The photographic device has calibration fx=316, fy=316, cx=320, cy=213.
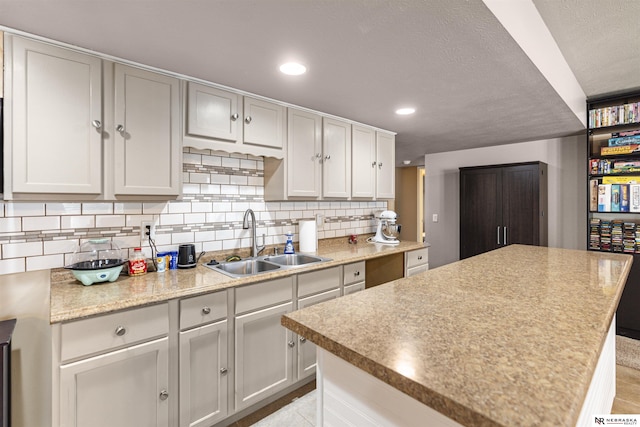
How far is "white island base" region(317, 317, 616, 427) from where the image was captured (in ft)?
2.36

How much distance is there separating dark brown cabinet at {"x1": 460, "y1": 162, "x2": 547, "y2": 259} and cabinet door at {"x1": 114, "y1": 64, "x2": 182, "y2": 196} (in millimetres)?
3527

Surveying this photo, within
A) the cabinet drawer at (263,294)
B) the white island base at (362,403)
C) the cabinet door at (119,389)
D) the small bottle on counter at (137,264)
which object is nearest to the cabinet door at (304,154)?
the cabinet drawer at (263,294)

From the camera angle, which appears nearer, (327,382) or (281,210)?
(327,382)

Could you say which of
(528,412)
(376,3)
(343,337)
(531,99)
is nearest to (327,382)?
(343,337)

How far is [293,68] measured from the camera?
1919mm

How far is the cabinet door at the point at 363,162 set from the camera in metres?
3.17

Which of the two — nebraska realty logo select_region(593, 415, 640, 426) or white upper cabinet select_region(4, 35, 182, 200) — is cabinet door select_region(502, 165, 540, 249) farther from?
white upper cabinet select_region(4, 35, 182, 200)

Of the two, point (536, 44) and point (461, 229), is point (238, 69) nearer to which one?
point (536, 44)

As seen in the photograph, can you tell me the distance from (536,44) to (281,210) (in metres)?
2.14

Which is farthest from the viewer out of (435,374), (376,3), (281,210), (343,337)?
(281,210)

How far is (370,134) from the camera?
3354 mm

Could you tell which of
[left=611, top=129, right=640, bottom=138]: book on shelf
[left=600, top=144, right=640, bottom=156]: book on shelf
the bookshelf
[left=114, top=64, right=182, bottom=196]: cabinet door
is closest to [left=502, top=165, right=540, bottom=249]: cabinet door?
the bookshelf

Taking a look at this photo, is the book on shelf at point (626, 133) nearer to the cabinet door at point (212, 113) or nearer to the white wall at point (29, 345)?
the cabinet door at point (212, 113)

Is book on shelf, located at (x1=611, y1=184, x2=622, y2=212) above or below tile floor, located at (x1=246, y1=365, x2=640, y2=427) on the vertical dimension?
above
